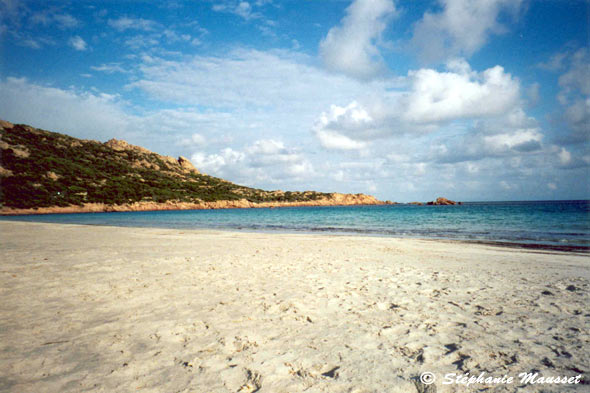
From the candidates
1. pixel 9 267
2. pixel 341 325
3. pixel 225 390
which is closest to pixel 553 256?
pixel 341 325

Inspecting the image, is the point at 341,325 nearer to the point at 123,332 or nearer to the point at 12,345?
the point at 123,332

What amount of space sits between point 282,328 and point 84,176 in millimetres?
120281

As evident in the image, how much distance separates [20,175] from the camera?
82375 millimetres

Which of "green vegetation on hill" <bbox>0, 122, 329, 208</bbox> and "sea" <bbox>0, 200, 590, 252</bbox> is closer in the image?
"sea" <bbox>0, 200, 590, 252</bbox>

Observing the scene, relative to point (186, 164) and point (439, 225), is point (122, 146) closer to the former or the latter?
point (186, 164)

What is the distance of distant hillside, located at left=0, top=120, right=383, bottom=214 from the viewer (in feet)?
259

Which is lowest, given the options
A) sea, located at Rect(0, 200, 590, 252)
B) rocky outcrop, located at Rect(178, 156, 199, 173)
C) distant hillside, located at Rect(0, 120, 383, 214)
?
sea, located at Rect(0, 200, 590, 252)

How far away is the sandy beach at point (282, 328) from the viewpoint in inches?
137

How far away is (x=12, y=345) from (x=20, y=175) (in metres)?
109

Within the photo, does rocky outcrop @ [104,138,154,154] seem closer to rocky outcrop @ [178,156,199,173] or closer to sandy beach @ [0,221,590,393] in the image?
rocky outcrop @ [178,156,199,173]

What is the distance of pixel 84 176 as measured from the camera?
326 feet

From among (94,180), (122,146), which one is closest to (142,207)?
(94,180)

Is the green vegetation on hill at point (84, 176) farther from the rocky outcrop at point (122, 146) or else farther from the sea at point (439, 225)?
the sea at point (439, 225)

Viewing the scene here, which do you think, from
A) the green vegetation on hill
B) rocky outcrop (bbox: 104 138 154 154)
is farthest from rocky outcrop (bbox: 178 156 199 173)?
rocky outcrop (bbox: 104 138 154 154)
